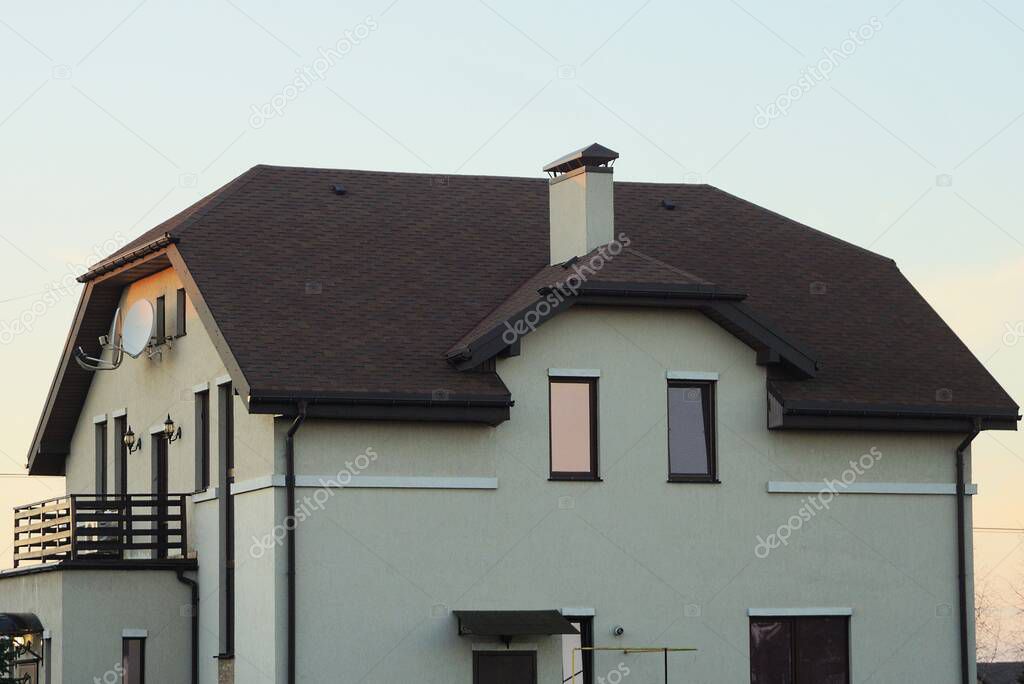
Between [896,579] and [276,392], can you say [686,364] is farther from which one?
[276,392]

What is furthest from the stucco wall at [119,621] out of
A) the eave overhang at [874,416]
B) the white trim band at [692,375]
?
the eave overhang at [874,416]

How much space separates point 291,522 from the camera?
25.3 m

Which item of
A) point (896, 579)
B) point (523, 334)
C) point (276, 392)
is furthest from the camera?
point (896, 579)

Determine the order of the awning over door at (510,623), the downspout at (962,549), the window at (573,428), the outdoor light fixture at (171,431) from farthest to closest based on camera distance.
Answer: the outdoor light fixture at (171,431) < the downspout at (962,549) < the window at (573,428) < the awning over door at (510,623)

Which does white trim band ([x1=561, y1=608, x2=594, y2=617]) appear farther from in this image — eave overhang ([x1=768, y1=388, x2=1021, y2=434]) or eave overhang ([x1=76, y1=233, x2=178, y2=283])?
eave overhang ([x1=76, y1=233, x2=178, y2=283])

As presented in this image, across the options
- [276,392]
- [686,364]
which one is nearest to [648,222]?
[686,364]

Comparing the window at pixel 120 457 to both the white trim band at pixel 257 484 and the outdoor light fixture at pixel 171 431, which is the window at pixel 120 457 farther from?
the white trim band at pixel 257 484

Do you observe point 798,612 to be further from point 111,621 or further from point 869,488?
point 111,621

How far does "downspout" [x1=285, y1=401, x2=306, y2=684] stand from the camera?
82.2 ft

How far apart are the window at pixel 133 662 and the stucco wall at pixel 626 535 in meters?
3.92

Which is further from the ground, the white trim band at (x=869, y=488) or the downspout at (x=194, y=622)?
the white trim band at (x=869, y=488)

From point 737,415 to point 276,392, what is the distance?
724cm

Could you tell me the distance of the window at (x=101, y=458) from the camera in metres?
33.4

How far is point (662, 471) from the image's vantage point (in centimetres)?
2747
